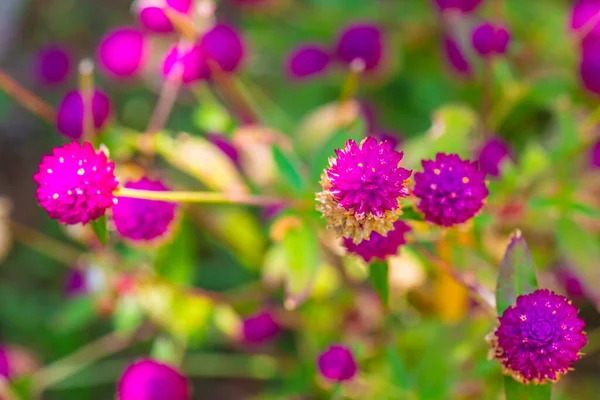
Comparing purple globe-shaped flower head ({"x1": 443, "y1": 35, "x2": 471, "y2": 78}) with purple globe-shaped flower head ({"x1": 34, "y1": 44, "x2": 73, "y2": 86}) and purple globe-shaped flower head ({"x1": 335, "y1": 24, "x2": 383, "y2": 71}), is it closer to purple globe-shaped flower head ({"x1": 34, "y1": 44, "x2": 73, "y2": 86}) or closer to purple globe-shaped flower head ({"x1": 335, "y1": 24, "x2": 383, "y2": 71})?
purple globe-shaped flower head ({"x1": 335, "y1": 24, "x2": 383, "y2": 71})

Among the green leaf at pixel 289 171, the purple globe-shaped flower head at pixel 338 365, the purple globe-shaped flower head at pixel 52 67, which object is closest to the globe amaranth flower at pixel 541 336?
the purple globe-shaped flower head at pixel 338 365

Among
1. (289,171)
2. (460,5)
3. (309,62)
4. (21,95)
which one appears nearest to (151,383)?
(289,171)

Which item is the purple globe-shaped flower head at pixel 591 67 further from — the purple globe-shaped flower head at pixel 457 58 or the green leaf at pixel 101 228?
the green leaf at pixel 101 228

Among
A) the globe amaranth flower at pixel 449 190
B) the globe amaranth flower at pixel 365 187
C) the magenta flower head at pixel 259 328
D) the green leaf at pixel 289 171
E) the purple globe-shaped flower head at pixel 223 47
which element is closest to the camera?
the globe amaranth flower at pixel 365 187

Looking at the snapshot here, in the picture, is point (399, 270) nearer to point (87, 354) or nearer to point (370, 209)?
point (370, 209)

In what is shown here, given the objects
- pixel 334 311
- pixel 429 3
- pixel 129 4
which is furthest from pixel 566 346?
pixel 129 4

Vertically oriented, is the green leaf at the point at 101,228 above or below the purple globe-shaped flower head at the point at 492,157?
below
